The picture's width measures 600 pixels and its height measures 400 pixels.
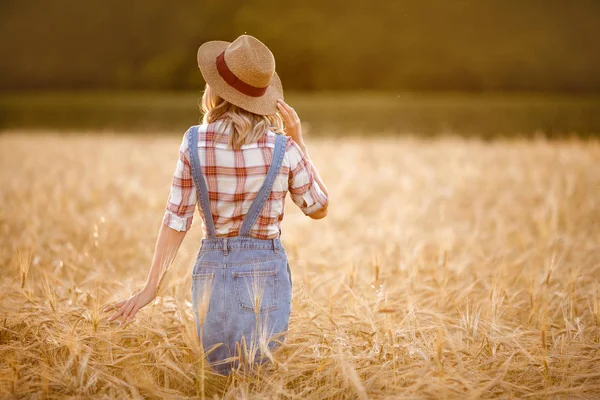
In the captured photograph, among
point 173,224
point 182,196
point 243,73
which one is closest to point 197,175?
point 182,196

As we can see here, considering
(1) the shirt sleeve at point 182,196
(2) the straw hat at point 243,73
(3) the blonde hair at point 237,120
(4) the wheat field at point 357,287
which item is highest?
(2) the straw hat at point 243,73

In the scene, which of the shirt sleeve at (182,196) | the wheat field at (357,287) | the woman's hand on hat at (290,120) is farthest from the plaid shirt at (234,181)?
the wheat field at (357,287)

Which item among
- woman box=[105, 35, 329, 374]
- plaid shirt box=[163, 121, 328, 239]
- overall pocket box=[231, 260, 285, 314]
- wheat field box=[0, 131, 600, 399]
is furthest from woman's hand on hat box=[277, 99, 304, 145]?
wheat field box=[0, 131, 600, 399]

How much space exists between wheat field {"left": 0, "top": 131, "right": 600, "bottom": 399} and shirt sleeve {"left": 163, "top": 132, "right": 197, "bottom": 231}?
1.27ft

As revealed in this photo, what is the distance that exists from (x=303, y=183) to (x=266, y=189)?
6.6 inches

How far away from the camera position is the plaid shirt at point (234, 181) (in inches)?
86.0

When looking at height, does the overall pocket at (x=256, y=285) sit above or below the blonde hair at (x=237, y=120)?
below

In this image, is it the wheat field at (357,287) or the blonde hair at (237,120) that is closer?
the blonde hair at (237,120)

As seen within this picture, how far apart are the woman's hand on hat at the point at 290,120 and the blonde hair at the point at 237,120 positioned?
0.03 meters

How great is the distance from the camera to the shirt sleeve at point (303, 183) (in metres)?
2.26

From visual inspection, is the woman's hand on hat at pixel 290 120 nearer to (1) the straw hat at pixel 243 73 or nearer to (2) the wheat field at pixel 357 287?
(1) the straw hat at pixel 243 73

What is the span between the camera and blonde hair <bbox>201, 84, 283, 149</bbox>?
2180mm

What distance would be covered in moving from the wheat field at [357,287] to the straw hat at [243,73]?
0.81 metres

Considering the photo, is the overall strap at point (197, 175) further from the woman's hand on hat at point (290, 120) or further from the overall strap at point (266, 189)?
the woman's hand on hat at point (290, 120)
